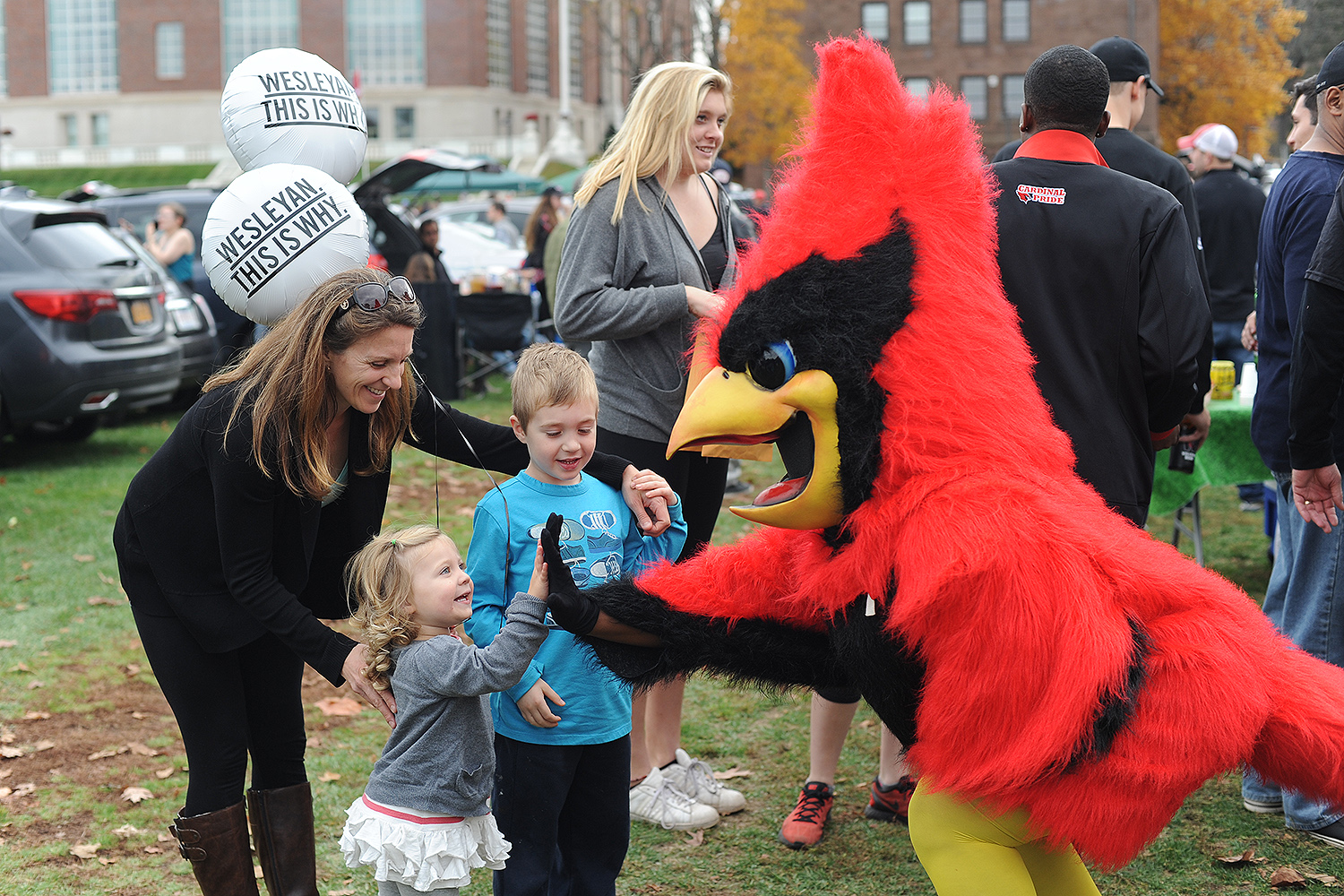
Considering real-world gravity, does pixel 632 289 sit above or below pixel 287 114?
below

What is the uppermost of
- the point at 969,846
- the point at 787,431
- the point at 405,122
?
the point at 405,122

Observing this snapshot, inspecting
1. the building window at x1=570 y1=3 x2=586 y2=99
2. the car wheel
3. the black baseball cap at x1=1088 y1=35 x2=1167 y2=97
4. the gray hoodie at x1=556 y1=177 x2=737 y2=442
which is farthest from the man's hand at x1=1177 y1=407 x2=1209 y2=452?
the building window at x1=570 y1=3 x2=586 y2=99

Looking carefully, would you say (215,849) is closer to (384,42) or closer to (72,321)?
(72,321)

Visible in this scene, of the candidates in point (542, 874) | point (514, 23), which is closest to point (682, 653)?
point (542, 874)

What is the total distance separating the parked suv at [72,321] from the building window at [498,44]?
58.1 meters

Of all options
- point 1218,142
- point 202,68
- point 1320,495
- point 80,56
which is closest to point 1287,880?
point 1320,495

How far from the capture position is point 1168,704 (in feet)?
6.30

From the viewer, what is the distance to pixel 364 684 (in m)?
2.49

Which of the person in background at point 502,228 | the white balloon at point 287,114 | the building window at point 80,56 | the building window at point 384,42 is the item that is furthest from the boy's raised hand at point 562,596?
the building window at point 80,56

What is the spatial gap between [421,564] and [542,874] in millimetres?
831

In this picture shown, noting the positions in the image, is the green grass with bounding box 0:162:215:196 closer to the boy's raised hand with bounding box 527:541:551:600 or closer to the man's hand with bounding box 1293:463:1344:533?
the man's hand with bounding box 1293:463:1344:533

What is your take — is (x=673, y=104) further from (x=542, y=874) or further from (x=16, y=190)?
(x=16, y=190)

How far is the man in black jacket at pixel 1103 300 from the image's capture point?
284cm

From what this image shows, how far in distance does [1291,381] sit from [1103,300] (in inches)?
36.0
